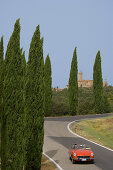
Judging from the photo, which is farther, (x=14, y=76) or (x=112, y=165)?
(x=112, y=165)

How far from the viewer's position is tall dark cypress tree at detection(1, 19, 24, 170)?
13.7m

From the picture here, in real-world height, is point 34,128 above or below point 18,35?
below

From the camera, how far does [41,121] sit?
17.8 meters

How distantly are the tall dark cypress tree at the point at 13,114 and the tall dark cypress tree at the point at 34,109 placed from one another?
9.79ft

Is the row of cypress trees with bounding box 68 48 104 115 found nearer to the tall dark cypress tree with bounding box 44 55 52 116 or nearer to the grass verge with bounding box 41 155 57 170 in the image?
the tall dark cypress tree with bounding box 44 55 52 116

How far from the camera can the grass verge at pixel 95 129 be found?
3216 cm

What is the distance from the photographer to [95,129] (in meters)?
37.3

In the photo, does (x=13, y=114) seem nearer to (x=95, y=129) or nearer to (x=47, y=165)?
(x=47, y=165)

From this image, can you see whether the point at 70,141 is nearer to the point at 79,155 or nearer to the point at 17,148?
the point at 79,155

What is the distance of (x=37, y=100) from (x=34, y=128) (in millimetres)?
1794

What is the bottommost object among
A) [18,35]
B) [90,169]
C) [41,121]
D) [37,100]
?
[90,169]

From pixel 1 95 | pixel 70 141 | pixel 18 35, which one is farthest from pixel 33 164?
pixel 70 141

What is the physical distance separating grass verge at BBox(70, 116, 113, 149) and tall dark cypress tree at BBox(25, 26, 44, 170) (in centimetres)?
1339

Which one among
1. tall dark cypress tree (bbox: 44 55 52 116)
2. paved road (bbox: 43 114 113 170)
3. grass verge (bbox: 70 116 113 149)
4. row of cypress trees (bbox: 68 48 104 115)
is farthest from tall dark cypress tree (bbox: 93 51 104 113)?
paved road (bbox: 43 114 113 170)
